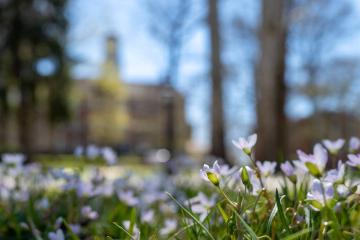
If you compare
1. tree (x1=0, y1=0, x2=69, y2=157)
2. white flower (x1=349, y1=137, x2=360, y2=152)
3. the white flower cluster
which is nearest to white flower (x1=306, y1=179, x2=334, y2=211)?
the white flower cluster

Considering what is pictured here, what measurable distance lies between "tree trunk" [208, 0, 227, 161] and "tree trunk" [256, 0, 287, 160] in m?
4.17

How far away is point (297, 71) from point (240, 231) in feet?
68.1

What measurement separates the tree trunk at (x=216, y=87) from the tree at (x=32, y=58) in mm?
8504

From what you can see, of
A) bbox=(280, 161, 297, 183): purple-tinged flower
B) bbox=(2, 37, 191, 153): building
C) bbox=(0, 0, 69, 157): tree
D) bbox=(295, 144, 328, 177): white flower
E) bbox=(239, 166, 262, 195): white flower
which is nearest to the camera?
bbox=(295, 144, 328, 177): white flower

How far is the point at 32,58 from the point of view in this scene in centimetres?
1980

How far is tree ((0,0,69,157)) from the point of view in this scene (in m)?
19.5

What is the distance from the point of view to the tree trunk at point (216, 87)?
13.3 metres

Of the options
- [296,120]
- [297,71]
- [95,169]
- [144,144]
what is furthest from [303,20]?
[144,144]

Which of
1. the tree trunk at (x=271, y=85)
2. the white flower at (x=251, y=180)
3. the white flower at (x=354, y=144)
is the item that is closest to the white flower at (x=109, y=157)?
the white flower at (x=251, y=180)

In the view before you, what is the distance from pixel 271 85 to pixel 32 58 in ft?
44.0

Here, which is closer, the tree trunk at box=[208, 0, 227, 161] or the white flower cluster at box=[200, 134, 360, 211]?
the white flower cluster at box=[200, 134, 360, 211]

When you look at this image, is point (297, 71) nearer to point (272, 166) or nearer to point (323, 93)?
point (323, 93)

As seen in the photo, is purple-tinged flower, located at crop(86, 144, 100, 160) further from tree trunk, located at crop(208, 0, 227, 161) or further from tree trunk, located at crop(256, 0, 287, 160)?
tree trunk, located at crop(208, 0, 227, 161)

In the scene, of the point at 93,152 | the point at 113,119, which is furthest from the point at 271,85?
the point at 113,119
